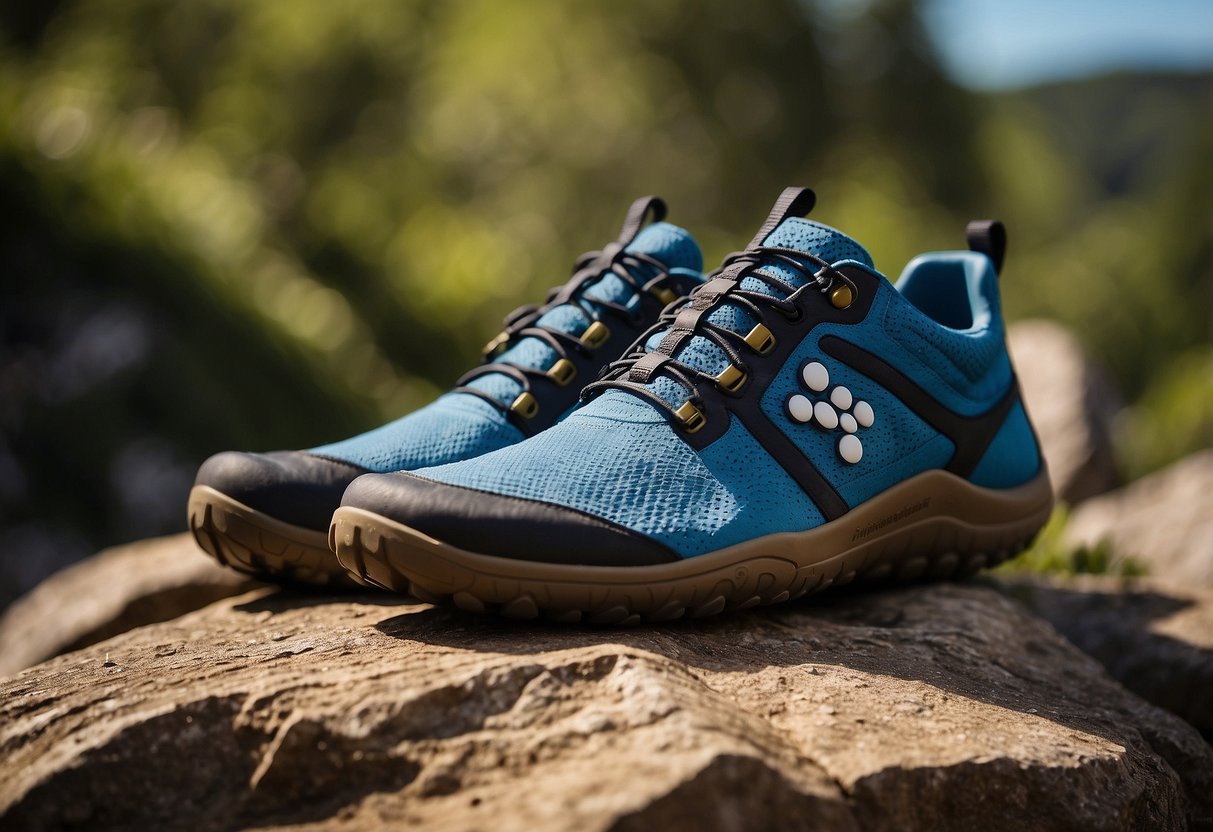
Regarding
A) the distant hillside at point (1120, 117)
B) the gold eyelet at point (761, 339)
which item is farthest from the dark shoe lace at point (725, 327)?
the distant hillside at point (1120, 117)

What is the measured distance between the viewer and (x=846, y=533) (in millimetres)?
2039

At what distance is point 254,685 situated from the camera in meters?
1.57

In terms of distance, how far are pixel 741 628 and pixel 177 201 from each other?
568cm

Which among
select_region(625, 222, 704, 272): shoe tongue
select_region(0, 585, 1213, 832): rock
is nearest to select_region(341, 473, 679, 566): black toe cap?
select_region(0, 585, 1213, 832): rock

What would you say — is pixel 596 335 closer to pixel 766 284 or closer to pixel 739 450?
pixel 766 284

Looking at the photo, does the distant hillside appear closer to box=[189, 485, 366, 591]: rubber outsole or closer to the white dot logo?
the white dot logo

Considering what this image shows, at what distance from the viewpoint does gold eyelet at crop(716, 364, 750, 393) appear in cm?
197

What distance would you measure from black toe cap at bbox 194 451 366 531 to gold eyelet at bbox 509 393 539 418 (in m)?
0.36

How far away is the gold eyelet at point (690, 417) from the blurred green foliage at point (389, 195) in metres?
4.09

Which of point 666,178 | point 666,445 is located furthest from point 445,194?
point 666,445

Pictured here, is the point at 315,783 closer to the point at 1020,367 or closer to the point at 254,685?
the point at 254,685

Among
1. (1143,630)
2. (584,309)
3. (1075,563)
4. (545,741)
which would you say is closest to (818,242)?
(584,309)

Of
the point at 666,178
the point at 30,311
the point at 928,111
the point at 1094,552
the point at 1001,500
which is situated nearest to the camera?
the point at 1001,500

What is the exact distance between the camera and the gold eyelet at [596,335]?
2.41 metres
